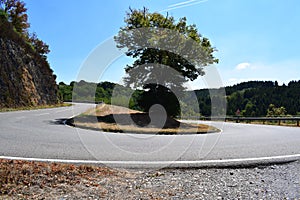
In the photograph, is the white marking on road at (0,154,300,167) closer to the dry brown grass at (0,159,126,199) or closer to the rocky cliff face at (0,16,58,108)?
the dry brown grass at (0,159,126,199)

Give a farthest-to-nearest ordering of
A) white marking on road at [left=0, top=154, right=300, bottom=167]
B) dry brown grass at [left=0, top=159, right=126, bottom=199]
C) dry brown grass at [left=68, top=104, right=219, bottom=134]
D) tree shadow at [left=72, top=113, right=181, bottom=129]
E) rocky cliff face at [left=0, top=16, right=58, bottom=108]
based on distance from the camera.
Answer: rocky cliff face at [left=0, top=16, right=58, bottom=108] → tree shadow at [left=72, top=113, right=181, bottom=129] → dry brown grass at [left=68, top=104, right=219, bottom=134] → white marking on road at [left=0, top=154, right=300, bottom=167] → dry brown grass at [left=0, top=159, right=126, bottom=199]

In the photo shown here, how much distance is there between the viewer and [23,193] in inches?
138

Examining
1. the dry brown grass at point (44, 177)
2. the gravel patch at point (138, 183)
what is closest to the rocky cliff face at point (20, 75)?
the dry brown grass at point (44, 177)

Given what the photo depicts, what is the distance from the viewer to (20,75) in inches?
1084

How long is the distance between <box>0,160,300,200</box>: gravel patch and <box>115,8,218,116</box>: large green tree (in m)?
12.5

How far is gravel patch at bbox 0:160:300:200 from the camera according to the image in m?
3.61

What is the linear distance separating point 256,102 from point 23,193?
106764mm

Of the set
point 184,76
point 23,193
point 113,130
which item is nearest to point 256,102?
point 184,76

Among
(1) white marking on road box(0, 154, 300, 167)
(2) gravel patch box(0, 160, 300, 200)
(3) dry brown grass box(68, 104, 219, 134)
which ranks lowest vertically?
(2) gravel patch box(0, 160, 300, 200)

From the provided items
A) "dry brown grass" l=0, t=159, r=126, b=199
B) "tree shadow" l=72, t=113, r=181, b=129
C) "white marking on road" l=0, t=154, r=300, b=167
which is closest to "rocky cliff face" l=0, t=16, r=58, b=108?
"tree shadow" l=72, t=113, r=181, b=129

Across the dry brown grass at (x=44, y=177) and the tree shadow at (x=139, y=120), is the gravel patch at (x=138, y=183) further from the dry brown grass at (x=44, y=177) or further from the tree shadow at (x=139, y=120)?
the tree shadow at (x=139, y=120)

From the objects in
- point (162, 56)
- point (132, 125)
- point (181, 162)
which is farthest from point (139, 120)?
point (181, 162)

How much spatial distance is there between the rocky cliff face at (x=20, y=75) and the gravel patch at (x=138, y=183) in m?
21.1

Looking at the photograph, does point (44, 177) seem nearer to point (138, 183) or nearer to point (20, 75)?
point (138, 183)
